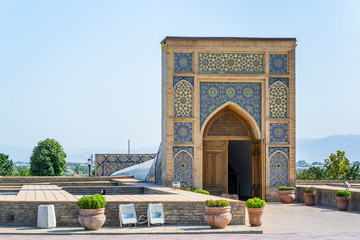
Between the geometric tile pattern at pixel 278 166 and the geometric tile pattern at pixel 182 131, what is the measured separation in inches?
125

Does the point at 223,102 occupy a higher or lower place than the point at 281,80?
lower

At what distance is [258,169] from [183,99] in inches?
162

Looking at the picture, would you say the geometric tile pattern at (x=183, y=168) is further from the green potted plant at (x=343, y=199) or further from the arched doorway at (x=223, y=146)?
the green potted plant at (x=343, y=199)

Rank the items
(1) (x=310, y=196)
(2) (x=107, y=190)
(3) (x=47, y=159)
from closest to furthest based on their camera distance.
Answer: (1) (x=310, y=196), (2) (x=107, y=190), (3) (x=47, y=159)

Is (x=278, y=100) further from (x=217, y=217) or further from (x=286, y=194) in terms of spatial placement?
(x=217, y=217)

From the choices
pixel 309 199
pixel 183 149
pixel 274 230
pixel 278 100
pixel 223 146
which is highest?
pixel 278 100

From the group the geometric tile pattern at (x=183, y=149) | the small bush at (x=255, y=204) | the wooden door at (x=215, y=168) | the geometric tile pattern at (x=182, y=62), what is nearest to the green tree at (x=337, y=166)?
the wooden door at (x=215, y=168)

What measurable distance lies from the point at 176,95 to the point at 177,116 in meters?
0.77

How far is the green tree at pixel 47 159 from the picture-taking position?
→ 42.0 metres

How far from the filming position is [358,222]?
1491cm

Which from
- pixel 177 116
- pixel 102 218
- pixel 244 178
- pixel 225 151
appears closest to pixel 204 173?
pixel 225 151

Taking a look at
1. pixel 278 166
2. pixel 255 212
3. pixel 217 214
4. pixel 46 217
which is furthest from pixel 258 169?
pixel 46 217

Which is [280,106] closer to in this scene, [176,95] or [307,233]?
[176,95]

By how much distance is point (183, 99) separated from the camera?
840 inches
